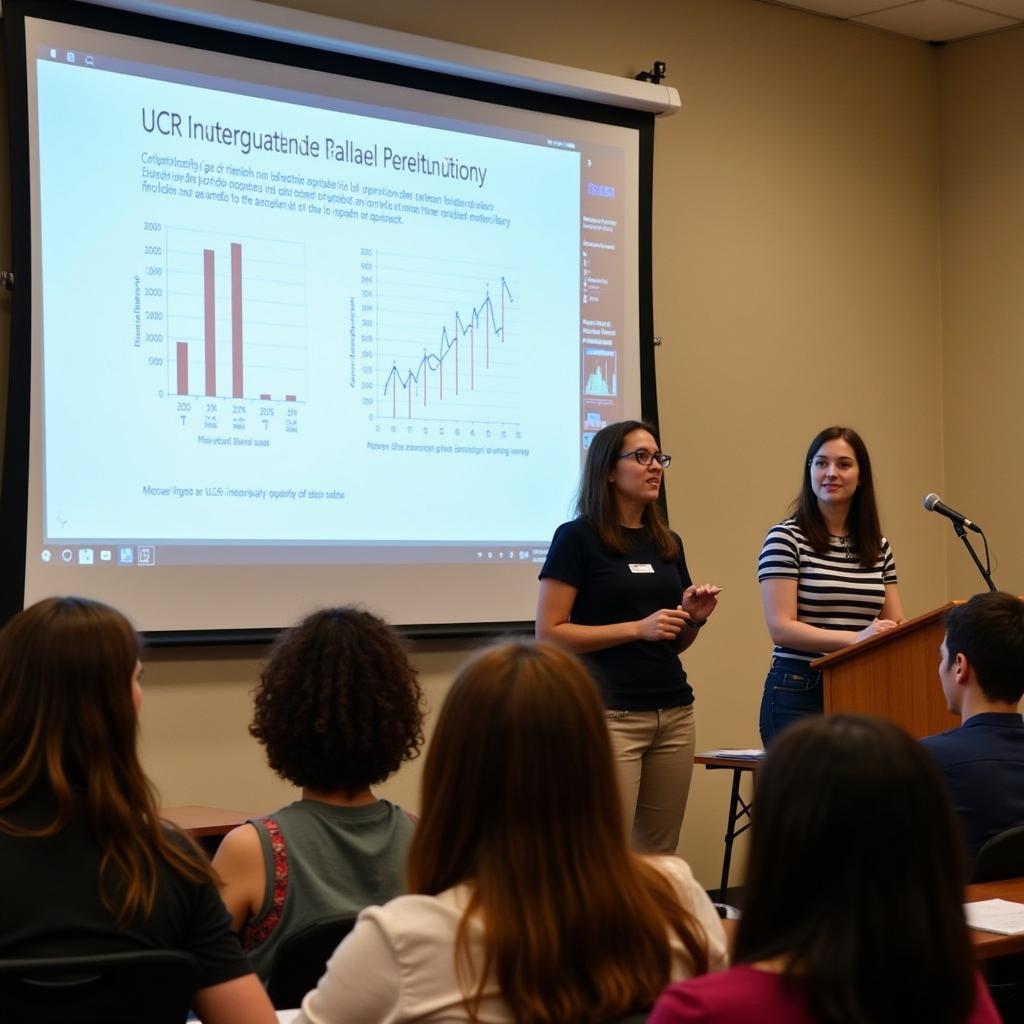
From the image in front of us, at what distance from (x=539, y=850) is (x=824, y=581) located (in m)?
2.70

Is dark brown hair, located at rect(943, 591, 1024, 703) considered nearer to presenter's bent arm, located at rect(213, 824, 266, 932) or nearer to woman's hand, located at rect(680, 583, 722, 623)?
woman's hand, located at rect(680, 583, 722, 623)

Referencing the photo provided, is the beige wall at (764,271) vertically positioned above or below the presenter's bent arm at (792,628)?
above

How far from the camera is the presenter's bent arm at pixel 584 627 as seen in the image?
3.45 meters

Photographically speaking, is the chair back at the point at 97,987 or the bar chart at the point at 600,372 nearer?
the chair back at the point at 97,987

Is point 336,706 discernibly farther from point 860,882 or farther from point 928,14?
point 928,14

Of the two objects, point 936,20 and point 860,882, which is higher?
point 936,20

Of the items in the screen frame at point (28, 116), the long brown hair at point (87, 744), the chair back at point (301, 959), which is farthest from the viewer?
the screen frame at point (28, 116)

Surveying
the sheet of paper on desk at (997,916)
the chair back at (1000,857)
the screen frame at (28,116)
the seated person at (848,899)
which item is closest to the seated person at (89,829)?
the seated person at (848,899)

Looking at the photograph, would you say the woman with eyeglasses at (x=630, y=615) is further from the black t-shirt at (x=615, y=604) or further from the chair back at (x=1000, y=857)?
the chair back at (x=1000, y=857)

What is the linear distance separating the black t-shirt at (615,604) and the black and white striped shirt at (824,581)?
1.34ft

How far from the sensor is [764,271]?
537 cm

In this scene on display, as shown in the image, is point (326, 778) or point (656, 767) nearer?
point (326, 778)

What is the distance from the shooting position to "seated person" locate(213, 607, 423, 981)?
175 cm

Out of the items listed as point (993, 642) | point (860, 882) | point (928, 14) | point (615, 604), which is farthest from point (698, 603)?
point (928, 14)
